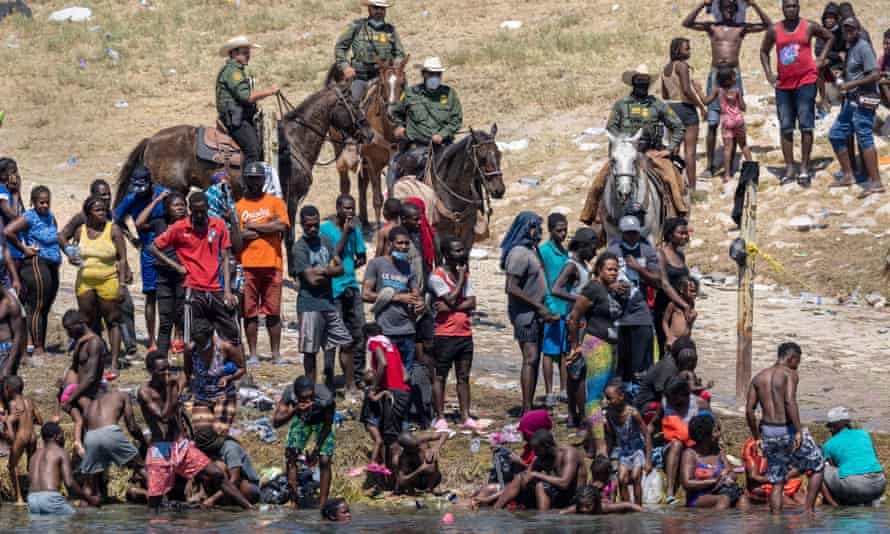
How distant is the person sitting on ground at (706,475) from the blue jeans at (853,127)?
377 inches

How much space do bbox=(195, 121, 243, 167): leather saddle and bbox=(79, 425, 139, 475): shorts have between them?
6.14 m

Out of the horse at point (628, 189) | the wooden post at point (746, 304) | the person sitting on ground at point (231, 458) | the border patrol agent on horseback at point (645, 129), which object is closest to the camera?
the person sitting on ground at point (231, 458)

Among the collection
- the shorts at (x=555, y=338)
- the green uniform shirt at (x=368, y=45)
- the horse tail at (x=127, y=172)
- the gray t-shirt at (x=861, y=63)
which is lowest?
the shorts at (x=555, y=338)

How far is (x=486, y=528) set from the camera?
12.7m

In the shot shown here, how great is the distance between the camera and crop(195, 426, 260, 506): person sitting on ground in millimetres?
13484

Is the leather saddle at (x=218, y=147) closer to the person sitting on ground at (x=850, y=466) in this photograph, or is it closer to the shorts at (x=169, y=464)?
the shorts at (x=169, y=464)

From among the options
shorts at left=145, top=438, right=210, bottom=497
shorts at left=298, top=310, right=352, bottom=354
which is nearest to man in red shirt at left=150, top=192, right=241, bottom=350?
shorts at left=298, top=310, right=352, bottom=354

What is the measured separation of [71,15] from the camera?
122ft

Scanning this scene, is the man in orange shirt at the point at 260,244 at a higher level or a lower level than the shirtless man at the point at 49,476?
higher

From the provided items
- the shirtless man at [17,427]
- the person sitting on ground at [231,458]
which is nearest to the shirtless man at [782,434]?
the person sitting on ground at [231,458]

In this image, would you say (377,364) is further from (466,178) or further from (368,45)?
(368,45)

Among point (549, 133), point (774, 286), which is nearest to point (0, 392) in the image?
point (774, 286)

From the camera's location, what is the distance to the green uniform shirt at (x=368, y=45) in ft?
76.0

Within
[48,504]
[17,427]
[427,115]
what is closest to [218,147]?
[427,115]
